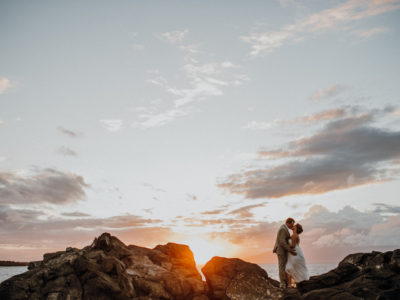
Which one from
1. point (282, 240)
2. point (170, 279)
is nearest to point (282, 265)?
point (282, 240)

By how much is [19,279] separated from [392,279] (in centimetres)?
2070

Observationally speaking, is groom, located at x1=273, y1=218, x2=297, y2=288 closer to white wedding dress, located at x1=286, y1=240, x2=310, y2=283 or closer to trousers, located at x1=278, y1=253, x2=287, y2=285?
trousers, located at x1=278, y1=253, x2=287, y2=285

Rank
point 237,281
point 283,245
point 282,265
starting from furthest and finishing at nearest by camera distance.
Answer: point 237,281 < point 282,265 < point 283,245

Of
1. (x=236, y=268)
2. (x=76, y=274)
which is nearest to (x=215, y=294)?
(x=236, y=268)

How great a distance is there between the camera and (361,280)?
15.1 meters

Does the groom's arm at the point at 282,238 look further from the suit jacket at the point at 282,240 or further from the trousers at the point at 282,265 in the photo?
the trousers at the point at 282,265

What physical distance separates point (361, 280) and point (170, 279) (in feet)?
41.7

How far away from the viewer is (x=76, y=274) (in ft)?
69.2

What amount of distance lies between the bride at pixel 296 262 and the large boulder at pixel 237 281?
1.39m

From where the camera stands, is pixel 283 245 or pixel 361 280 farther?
pixel 283 245

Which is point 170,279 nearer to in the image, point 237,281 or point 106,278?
point 106,278

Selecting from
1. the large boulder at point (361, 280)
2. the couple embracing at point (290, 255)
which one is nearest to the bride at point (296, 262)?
the couple embracing at point (290, 255)

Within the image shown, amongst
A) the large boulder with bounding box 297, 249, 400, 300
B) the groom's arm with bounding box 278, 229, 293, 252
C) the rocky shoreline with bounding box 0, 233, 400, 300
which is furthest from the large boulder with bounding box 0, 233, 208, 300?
the large boulder with bounding box 297, 249, 400, 300

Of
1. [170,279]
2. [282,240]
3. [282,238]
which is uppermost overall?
[282,238]
